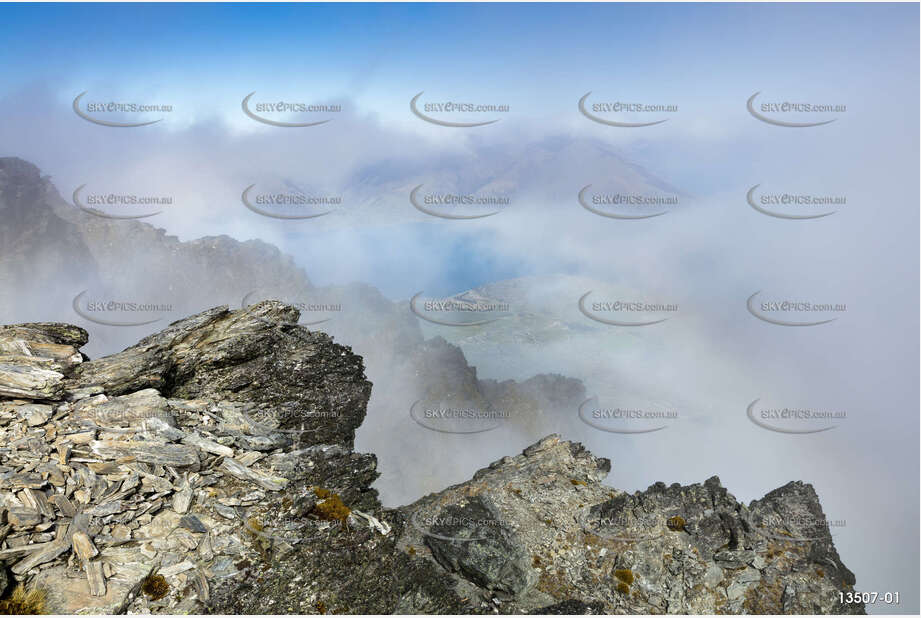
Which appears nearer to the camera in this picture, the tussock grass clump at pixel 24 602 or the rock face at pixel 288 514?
the tussock grass clump at pixel 24 602

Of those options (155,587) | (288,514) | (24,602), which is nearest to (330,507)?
(288,514)

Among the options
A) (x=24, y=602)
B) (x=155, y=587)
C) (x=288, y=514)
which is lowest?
(x=288, y=514)

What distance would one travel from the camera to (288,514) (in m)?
21.2

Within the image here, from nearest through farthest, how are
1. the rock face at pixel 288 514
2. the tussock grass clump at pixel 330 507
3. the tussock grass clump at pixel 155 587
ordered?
the tussock grass clump at pixel 155 587 → the rock face at pixel 288 514 → the tussock grass clump at pixel 330 507

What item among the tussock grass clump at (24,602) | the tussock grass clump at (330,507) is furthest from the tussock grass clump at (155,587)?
the tussock grass clump at (330,507)

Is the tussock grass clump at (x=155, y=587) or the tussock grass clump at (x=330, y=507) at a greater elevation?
the tussock grass clump at (x=155, y=587)

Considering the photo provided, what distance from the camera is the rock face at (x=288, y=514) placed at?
60.7 ft

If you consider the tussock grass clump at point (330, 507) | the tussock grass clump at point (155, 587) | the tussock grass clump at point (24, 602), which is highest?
the tussock grass clump at point (24, 602)

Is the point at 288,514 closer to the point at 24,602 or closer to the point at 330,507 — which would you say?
the point at 330,507

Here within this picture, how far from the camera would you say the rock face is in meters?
18.5

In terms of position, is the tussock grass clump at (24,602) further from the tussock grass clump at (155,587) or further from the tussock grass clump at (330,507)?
the tussock grass clump at (330,507)

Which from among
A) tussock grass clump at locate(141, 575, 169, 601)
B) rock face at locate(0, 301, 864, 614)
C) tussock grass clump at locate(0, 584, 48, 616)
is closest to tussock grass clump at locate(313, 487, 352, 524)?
rock face at locate(0, 301, 864, 614)

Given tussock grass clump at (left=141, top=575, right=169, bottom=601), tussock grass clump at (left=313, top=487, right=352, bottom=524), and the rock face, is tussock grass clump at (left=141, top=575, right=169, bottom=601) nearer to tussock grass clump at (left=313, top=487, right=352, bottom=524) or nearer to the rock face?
the rock face

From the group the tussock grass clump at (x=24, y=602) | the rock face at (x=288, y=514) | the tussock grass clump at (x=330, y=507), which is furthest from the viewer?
the tussock grass clump at (x=330, y=507)
